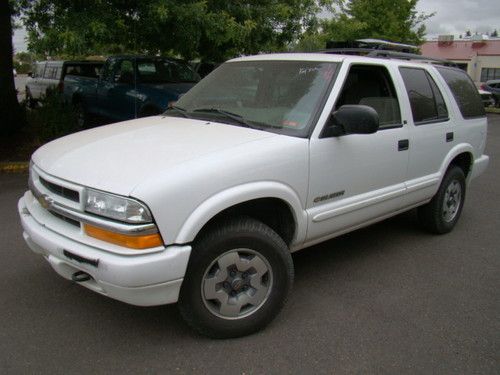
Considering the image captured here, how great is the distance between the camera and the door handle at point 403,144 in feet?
13.8

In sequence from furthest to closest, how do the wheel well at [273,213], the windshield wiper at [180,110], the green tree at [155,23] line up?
1. the green tree at [155,23]
2. the windshield wiper at [180,110]
3. the wheel well at [273,213]

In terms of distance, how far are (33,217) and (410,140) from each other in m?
3.09

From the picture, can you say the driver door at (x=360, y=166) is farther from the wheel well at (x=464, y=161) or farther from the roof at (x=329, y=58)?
→ the wheel well at (x=464, y=161)

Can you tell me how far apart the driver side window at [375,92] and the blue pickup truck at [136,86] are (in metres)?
5.07

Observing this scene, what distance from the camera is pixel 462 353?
3.10m

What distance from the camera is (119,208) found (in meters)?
2.67

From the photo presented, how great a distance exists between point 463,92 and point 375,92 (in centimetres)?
159

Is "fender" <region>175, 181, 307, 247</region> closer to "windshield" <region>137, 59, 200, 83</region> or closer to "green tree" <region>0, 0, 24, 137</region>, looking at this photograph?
"windshield" <region>137, 59, 200, 83</region>

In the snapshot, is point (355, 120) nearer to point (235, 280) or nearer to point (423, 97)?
point (235, 280)

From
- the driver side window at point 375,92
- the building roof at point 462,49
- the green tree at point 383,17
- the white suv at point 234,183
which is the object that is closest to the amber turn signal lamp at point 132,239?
the white suv at point 234,183

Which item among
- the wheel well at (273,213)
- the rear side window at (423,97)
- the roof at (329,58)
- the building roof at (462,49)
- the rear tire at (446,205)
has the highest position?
the building roof at (462,49)

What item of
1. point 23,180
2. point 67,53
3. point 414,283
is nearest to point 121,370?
point 414,283

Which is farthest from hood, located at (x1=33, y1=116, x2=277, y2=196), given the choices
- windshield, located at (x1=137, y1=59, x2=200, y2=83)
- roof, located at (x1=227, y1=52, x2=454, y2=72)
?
windshield, located at (x1=137, y1=59, x2=200, y2=83)

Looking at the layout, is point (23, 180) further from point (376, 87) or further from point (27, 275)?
point (376, 87)
